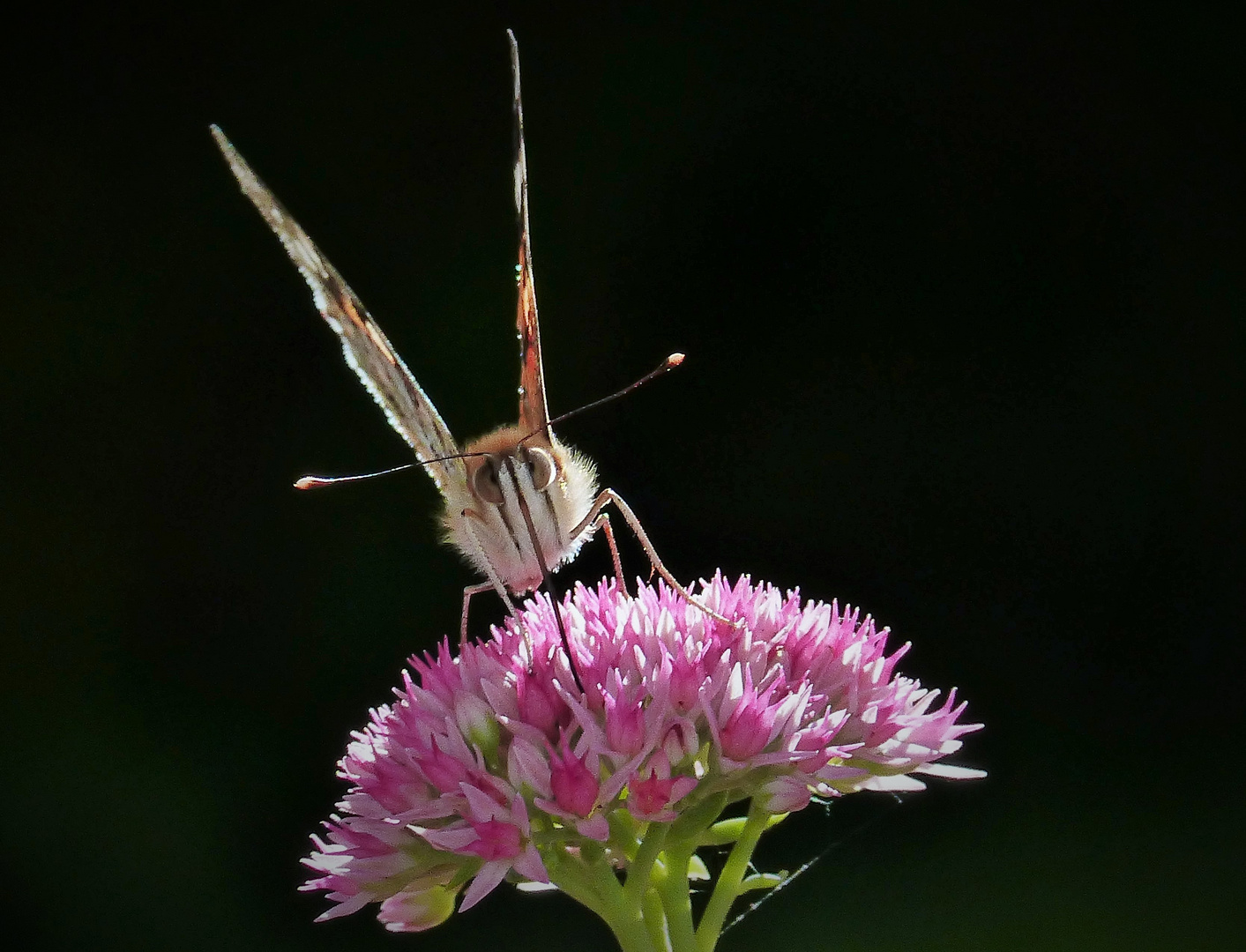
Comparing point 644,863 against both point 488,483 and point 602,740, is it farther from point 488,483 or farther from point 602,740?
point 488,483

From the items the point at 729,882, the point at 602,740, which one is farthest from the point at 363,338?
the point at 729,882

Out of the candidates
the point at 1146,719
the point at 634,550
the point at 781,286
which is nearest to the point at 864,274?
the point at 781,286

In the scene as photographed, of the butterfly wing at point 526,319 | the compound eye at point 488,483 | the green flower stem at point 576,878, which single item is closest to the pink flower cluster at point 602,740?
the green flower stem at point 576,878

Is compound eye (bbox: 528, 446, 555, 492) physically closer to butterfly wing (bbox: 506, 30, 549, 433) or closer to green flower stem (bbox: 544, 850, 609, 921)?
butterfly wing (bbox: 506, 30, 549, 433)

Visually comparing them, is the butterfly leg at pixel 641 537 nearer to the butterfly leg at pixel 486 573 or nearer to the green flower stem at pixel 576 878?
the butterfly leg at pixel 486 573

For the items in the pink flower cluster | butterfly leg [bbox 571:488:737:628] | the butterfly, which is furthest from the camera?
the butterfly

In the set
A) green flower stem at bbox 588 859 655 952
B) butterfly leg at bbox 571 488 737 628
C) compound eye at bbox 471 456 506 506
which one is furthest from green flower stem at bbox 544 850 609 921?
compound eye at bbox 471 456 506 506
